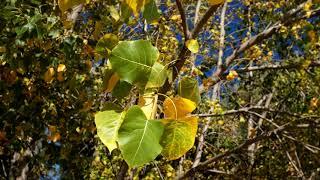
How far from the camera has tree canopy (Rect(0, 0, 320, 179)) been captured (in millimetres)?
719

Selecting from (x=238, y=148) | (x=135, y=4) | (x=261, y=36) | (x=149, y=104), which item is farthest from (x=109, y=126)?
(x=261, y=36)

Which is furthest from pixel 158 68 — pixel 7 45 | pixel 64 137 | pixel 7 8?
pixel 64 137

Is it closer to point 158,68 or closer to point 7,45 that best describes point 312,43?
point 7,45

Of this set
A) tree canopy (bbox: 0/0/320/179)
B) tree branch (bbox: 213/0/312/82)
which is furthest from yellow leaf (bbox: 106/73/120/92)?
tree branch (bbox: 213/0/312/82)

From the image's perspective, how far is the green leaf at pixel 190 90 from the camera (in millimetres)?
805

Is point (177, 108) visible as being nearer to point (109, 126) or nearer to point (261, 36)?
point (109, 126)

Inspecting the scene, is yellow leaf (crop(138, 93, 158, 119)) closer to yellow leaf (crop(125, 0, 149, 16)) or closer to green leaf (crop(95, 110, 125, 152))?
green leaf (crop(95, 110, 125, 152))

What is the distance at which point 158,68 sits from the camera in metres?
0.75

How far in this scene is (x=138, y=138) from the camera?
636 millimetres

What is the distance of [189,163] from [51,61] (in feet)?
12.1

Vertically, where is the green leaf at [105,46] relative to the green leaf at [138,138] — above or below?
above

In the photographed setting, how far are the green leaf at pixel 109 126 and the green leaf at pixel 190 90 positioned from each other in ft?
0.43

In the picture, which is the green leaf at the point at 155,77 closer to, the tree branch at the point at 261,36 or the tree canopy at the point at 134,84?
the tree canopy at the point at 134,84

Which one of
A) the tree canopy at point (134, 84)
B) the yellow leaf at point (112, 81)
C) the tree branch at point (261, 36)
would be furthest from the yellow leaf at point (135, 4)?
the tree branch at point (261, 36)
